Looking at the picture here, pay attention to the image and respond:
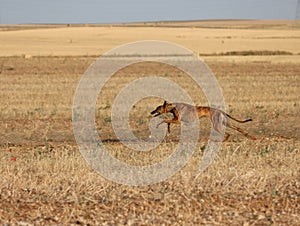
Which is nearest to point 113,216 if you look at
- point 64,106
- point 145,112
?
point 145,112

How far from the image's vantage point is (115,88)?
78.8 ft

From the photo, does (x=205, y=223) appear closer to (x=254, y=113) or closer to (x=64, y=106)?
(x=254, y=113)

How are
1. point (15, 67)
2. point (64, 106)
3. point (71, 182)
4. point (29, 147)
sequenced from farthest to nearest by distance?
point (15, 67), point (64, 106), point (29, 147), point (71, 182)

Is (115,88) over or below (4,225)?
over

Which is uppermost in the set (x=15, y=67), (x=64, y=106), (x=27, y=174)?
(x=15, y=67)

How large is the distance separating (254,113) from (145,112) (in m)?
3.21

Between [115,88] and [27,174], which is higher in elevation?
[115,88]

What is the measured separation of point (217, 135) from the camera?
41.4 feet

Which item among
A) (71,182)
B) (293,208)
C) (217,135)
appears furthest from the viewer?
(217,135)

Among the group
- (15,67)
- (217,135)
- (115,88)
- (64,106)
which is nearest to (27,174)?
(217,135)

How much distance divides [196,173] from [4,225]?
9.44 ft

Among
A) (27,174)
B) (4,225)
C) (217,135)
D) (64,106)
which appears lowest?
(4,225)

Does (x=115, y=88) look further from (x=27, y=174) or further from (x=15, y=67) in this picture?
(x=27, y=174)

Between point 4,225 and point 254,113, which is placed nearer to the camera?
point 4,225
